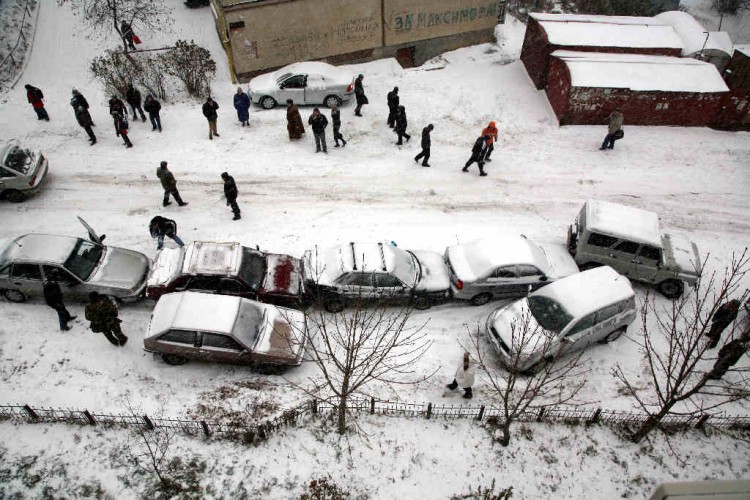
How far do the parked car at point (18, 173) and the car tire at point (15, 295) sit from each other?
393 cm

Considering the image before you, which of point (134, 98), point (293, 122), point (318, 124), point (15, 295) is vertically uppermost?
point (134, 98)

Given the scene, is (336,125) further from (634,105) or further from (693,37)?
(693,37)

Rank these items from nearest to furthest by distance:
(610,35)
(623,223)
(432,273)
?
(432,273) → (623,223) → (610,35)

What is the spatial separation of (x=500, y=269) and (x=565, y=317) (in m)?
1.81

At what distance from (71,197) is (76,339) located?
18.1 feet

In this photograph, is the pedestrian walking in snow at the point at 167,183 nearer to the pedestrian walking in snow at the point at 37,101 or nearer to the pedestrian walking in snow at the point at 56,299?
the pedestrian walking in snow at the point at 56,299

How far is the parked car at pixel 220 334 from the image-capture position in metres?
9.25

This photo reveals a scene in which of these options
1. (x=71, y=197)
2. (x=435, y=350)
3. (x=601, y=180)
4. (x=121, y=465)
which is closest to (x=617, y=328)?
(x=435, y=350)

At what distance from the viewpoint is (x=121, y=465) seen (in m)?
7.94

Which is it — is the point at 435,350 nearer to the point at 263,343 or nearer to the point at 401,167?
the point at 263,343

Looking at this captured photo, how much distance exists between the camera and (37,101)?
15938 millimetres

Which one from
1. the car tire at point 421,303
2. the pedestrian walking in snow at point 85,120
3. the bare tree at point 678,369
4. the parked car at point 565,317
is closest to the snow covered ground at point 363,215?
the car tire at point 421,303

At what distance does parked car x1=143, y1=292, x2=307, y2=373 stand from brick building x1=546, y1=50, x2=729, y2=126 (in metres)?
13.6

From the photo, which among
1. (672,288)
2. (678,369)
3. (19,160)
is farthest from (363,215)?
(19,160)
